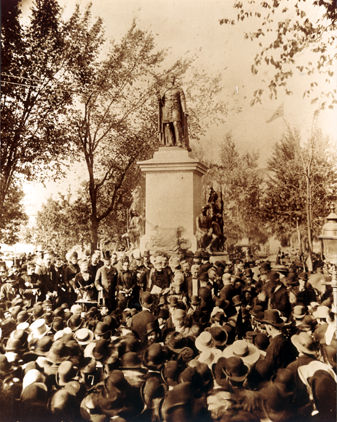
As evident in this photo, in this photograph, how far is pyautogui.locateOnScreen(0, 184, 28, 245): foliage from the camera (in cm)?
420

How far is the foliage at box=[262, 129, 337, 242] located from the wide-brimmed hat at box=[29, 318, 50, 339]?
8.08 feet

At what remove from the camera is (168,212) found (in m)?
4.14

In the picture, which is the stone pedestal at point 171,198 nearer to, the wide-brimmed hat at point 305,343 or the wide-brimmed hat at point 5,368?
the wide-brimmed hat at point 305,343

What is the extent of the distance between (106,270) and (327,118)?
2.64 meters

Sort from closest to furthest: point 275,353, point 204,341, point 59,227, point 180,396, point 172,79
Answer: point 180,396, point 275,353, point 204,341, point 172,79, point 59,227

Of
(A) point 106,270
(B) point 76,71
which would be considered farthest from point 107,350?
(B) point 76,71

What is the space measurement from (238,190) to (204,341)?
1.54 metres

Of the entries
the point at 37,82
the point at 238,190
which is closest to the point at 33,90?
the point at 37,82

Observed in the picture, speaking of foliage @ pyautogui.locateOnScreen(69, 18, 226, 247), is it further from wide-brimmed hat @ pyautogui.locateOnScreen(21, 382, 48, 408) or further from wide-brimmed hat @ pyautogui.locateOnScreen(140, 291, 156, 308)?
wide-brimmed hat @ pyautogui.locateOnScreen(21, 382, 48, 408)

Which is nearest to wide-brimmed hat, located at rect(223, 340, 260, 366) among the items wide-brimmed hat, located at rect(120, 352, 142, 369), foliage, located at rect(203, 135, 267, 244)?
wide-brimmed hat, located at rect(120, 352, 142, 369)

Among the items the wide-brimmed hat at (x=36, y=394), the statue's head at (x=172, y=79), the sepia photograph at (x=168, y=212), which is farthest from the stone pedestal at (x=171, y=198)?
the wide-brimmed hat at (x=36, y=394)

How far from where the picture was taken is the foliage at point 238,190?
3.93m

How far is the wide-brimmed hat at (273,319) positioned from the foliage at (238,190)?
2.37ft

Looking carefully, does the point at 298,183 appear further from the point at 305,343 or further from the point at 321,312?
the point at 305,343
